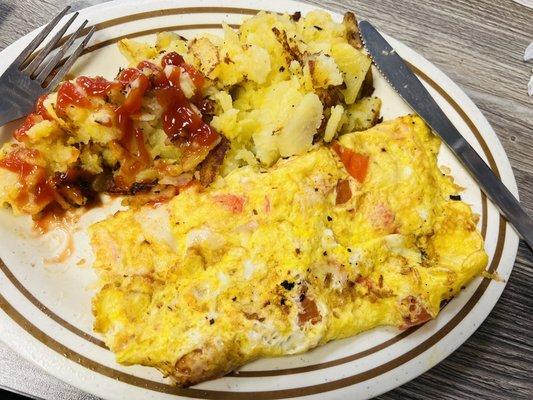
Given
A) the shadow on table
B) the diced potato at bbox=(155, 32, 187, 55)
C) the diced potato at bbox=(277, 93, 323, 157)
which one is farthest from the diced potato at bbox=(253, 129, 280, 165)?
the shadow on table

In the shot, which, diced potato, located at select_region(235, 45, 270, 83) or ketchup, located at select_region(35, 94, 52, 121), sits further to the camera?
diced potato, located at select_region(235, 45, 270, 83)

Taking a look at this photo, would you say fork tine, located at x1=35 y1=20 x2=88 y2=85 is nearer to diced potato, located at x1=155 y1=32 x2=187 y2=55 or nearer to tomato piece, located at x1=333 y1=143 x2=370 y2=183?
diced potato, located at x1=155 y1=32 x2=187 y2=55

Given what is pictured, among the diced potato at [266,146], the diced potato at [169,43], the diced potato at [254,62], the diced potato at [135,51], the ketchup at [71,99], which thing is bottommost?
the diced potato at [266,146]

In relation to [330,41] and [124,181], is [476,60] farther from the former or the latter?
[124,181]

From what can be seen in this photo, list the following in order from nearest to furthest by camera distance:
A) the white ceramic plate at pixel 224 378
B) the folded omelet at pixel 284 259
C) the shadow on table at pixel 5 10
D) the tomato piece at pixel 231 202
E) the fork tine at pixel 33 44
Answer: the folded omelet at pixel 284 259
the white ceramic plate at pixel 224 378
the tomato piece at pixel 231 202
the fork tine at pixel 33 44
the shadow on table at pixel 5 10

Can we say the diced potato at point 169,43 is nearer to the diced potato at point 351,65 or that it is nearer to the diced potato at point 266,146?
the diced potato at point 266,146

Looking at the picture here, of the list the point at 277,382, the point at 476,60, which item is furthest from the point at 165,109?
the point at 476,60

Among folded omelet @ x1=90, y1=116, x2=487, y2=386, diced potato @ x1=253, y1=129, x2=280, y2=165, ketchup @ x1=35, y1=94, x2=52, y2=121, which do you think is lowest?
folded omelet @ x1=90, y1=116, x2=487, y2=386

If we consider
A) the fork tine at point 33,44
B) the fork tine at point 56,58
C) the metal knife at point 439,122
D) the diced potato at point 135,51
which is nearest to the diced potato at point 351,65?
the metal knife at point 439,122
